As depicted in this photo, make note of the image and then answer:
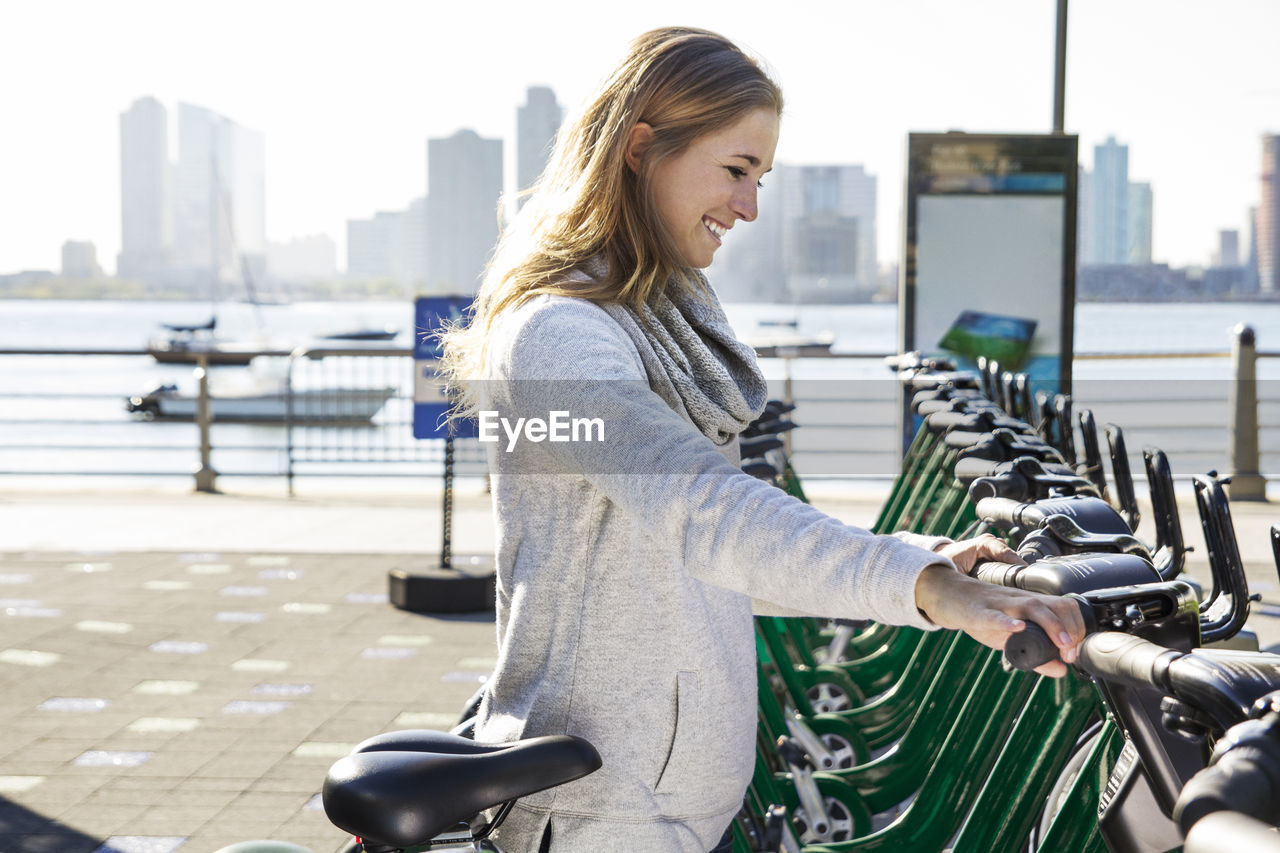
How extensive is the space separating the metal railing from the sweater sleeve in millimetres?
5692

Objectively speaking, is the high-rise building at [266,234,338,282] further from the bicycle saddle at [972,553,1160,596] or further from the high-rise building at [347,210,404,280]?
the bicycle saddle at [972,553,1160,596]

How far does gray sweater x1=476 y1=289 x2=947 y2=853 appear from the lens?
4.45 feet

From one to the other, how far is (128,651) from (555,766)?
4.65m

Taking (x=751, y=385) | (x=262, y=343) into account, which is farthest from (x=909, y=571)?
(x=262, y=343)

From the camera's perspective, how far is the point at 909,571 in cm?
119

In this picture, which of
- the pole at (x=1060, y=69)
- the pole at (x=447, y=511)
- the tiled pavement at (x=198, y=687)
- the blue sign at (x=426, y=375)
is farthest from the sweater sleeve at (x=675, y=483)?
the pole at (x=1060, y=69)

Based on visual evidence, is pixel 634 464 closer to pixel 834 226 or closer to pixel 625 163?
pixel 625 163

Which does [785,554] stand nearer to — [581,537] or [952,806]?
[581,537]

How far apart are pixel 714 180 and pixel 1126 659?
751 mm

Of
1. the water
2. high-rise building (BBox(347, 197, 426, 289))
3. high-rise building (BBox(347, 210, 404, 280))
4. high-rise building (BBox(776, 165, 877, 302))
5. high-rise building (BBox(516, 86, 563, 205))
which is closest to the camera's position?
high-rise building (BBox(516, 86, 563, 205))

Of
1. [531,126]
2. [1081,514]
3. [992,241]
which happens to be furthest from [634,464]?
[531,126]

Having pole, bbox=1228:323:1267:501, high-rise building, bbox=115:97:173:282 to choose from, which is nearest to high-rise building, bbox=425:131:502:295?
pole, bbox=1228:323:1267:501

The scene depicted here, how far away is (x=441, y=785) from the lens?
1475mm

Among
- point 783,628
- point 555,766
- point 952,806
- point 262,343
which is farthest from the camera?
point 262,343
